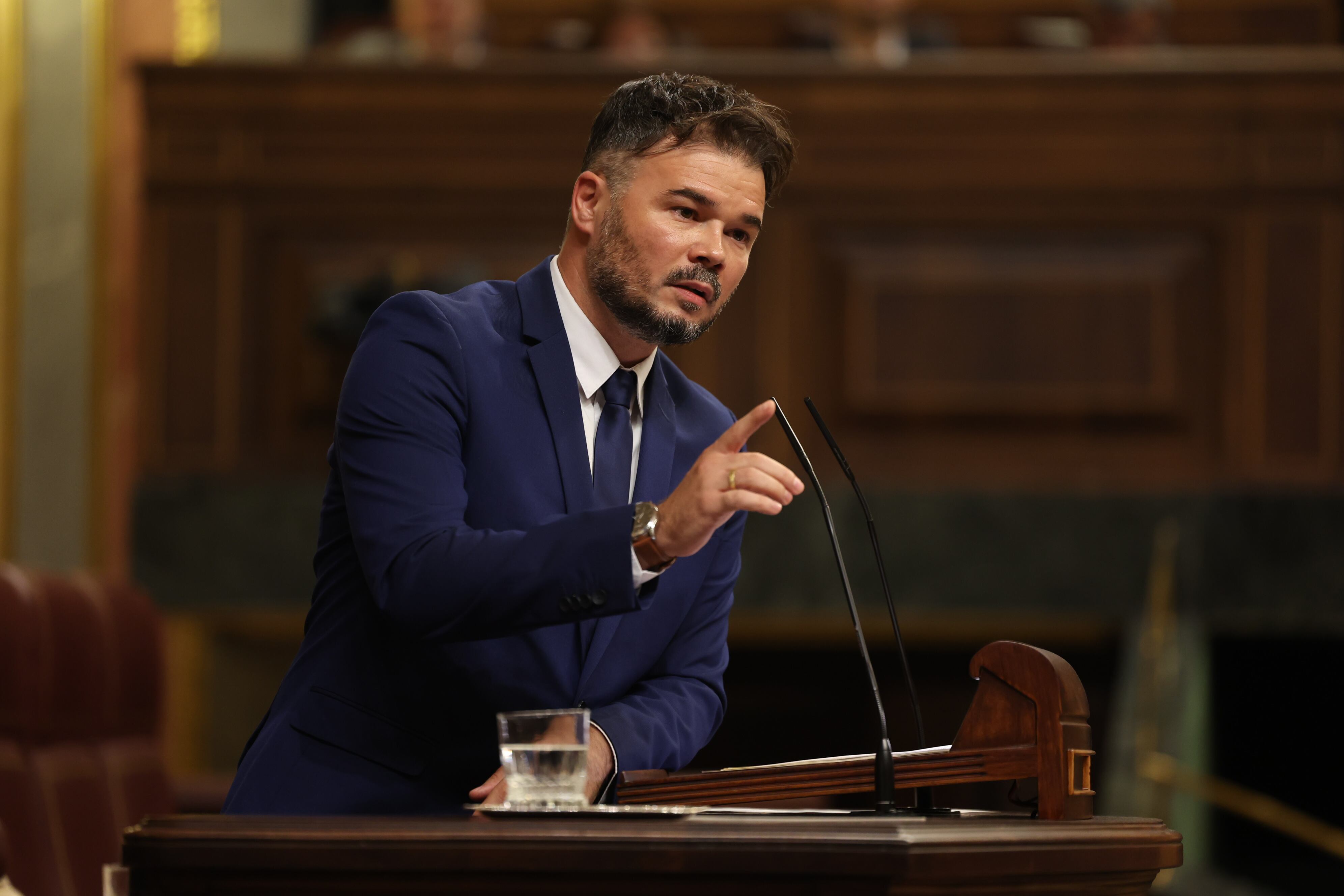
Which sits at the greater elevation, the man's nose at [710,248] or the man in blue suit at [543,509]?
the man's nose at [710,248]

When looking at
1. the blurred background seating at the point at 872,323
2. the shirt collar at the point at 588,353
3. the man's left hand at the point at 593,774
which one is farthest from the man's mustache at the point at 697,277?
the blurred background seating at the point at 872,323

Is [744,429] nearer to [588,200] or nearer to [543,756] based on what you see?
[543,756]

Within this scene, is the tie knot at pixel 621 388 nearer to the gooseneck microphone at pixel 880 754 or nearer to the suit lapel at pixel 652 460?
the suit lapel at pixel 652 460

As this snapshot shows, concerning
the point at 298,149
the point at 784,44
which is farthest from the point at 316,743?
the point at 784,44

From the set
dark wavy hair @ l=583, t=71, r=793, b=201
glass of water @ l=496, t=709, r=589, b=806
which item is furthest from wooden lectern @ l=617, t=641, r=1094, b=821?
dark wavy hair @ l=583, t=71, r=793, b=201

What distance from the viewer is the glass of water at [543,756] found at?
1.19 m

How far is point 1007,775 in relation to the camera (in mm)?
1202

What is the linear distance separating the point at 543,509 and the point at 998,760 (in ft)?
1.65

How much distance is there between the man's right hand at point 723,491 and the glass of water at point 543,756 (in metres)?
0.16

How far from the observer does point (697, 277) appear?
5.18 ft

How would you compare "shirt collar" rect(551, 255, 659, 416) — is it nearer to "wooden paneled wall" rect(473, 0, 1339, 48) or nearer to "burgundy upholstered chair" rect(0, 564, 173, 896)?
"burgundy upholstered chair" rect(0, 564, 173, 896)

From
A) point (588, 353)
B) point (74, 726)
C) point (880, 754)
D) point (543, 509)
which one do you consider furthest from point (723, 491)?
point (74, 726)

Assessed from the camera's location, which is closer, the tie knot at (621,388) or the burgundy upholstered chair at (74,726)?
the tie knot at (621,388)

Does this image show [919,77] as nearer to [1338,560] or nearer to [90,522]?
[1338,560]
